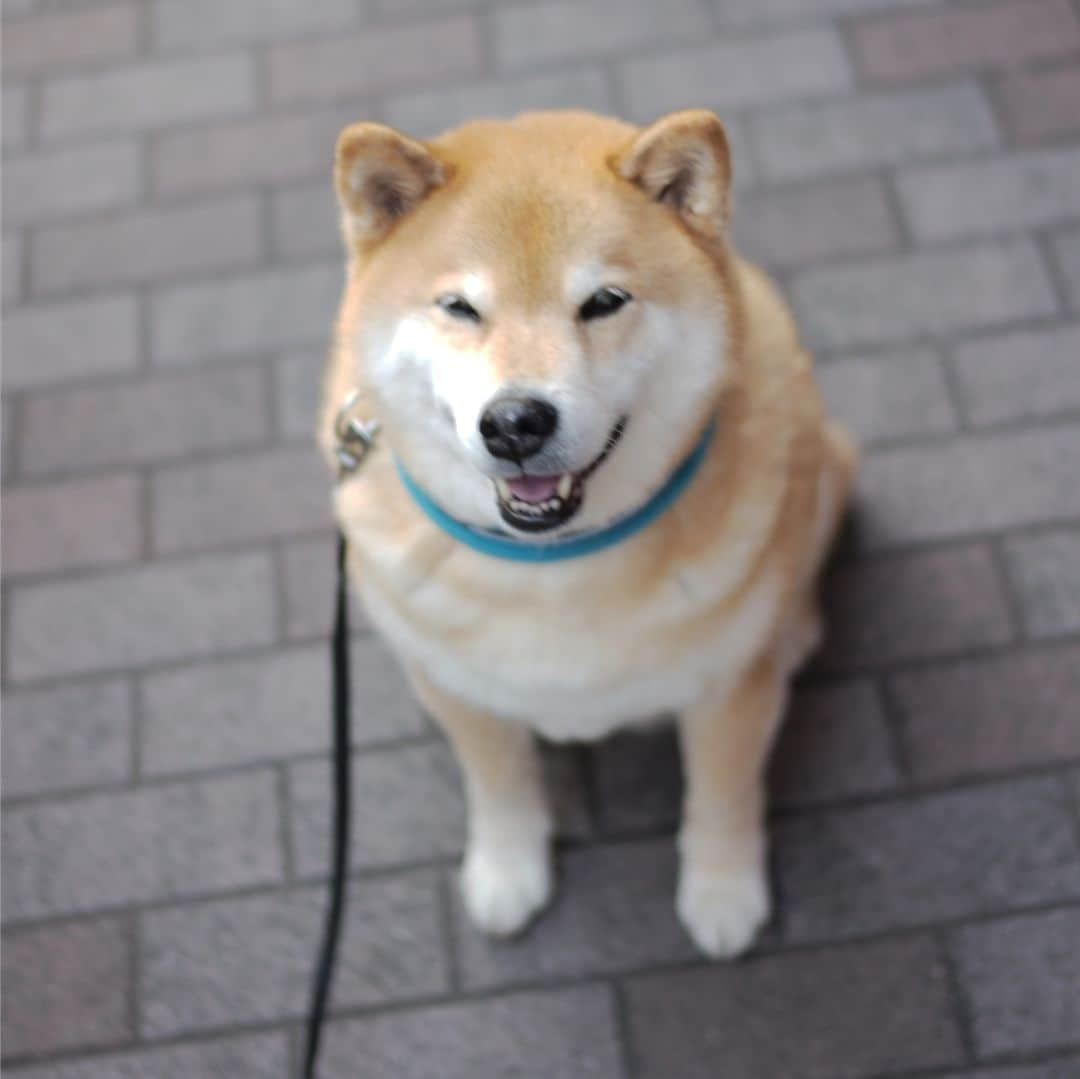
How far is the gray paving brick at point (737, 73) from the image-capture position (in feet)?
10.3

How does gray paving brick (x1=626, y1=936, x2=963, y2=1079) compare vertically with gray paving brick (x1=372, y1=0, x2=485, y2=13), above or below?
below

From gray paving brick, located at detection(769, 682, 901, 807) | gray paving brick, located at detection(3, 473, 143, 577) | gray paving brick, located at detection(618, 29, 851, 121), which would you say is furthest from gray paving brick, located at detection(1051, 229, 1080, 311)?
gray paving brick, located at detection(3, 473, 143, 577)

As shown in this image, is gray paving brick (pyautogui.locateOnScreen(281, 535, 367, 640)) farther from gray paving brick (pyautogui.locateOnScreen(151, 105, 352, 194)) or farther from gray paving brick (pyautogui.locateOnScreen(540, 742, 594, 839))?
gray paving brick (pyautogui.locateOnScreen(151, 105, 352, 194))

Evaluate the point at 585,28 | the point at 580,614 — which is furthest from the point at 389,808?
the point at 585,28

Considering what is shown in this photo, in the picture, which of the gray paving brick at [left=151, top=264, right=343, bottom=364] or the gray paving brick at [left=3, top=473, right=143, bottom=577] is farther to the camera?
the gray paving brick at [left=151, top=264, right=343, bottom=364]

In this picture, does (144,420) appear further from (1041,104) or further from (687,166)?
(1041,104)

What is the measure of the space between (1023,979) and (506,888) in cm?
85

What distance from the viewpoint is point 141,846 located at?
2471 millimetres

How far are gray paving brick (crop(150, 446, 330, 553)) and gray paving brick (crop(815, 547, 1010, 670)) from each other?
1020mm

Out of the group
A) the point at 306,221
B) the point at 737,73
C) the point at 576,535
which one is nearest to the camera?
the point at 576,535

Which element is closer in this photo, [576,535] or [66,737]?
[576,535]

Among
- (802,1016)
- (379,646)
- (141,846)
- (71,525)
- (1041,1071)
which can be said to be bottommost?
(1041,1071)

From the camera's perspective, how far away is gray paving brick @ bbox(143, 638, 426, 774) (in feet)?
8.35

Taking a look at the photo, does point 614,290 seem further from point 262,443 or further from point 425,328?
point 262,443
